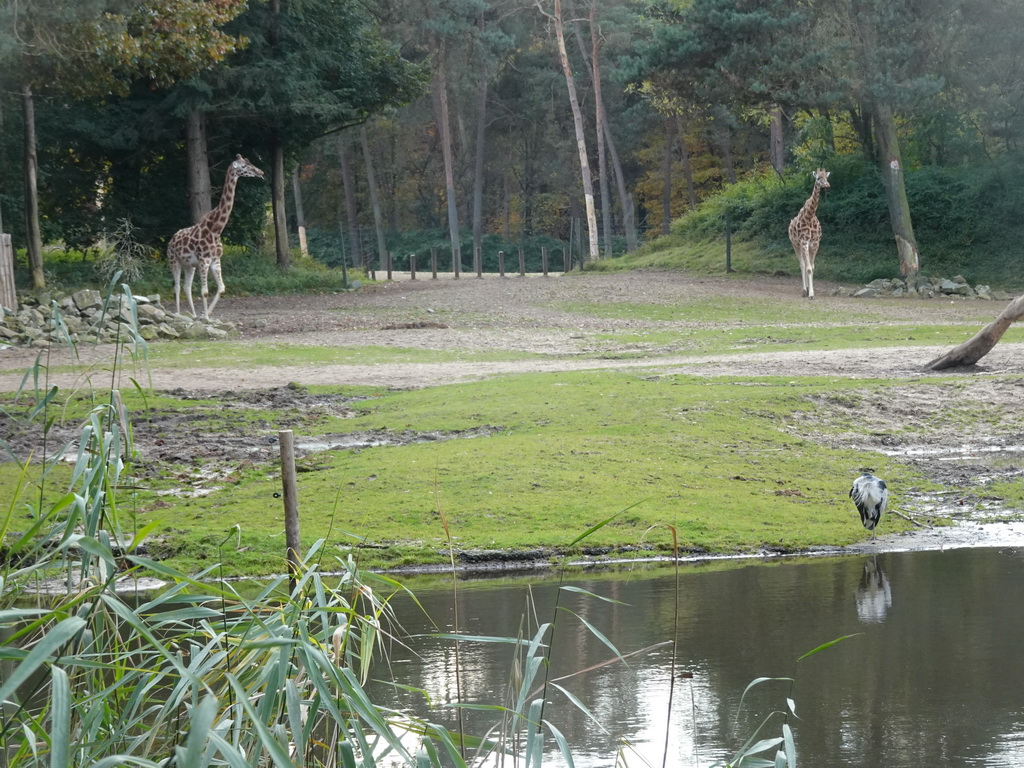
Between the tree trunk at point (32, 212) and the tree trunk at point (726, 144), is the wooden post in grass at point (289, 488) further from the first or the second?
the tree trunk at point (726, 144)

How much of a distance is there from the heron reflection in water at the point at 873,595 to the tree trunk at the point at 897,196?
24.1m

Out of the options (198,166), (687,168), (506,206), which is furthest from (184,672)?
(506,206)

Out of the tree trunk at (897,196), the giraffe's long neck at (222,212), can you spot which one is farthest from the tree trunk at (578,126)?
the giraffe's long neck at (222,212)

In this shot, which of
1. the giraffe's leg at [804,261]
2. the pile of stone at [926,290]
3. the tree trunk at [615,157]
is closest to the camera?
the giraffe's leg at [804,261]

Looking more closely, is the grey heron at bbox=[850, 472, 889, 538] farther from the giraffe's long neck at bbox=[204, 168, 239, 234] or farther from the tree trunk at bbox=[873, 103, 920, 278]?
the tree trunk at bbox=[873, 103, 920, 278]

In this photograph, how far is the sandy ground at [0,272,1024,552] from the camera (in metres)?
12.4

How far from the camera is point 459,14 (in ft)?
161

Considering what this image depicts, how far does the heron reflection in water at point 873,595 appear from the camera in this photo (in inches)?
294

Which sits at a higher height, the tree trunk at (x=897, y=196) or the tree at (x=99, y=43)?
the tree at (x=99, y=43)

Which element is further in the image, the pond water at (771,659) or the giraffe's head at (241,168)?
the giraffe's head at (241,168)

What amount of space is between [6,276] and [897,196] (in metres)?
21.3

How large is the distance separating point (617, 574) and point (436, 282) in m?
27.6

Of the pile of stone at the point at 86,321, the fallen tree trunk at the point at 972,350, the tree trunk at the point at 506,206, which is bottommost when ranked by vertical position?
the fallen tree trunk at the point at 972,350

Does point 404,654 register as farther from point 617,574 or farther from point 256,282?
point 256,282
